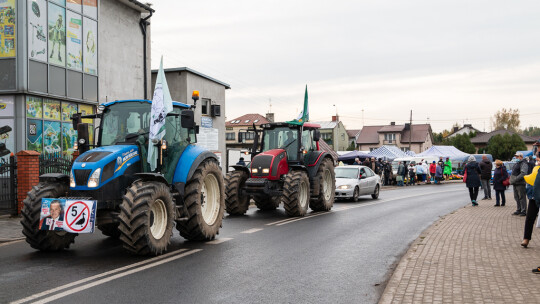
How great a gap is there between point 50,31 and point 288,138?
1064 centimetres

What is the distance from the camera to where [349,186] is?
20594 millimetres

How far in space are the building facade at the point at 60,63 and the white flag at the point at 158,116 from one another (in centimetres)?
792

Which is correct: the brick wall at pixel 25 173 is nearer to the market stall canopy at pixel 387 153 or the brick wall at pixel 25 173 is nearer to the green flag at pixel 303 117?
the green flag at pixel 303 117

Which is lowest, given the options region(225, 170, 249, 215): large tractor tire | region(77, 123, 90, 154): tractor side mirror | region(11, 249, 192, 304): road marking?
region(11, 249, 192, 304): road marking

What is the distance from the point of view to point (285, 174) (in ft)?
48.0

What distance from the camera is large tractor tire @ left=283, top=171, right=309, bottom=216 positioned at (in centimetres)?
1358

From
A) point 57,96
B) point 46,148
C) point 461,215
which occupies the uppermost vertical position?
point 57,96

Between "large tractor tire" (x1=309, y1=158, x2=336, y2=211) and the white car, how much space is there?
432cm

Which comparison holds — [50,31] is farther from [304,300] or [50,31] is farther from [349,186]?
[304,300]

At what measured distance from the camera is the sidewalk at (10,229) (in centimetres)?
1046

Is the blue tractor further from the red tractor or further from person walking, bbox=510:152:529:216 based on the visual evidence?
person walking, bbox=510:152:529:216

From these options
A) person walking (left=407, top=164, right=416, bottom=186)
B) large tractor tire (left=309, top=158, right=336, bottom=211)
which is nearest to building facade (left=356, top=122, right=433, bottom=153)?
person walking (left=407, top=164, right=416, bottom=186)

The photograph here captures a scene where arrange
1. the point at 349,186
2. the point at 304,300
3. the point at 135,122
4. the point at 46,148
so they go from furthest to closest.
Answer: the point at 349,186 → the point at 46,148 → the point at 135,122 → the point at 304,300

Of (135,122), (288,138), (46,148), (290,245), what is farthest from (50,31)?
(290,245)
